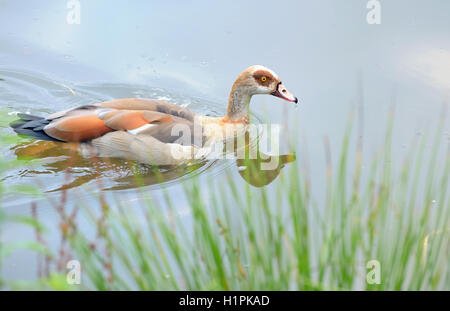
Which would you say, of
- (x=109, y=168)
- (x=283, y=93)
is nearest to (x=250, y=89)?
(x=283, y=93)

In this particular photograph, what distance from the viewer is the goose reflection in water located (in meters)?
5.16

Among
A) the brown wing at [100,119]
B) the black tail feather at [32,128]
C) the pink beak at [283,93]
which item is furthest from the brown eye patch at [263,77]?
the black tail feather at [32,128]

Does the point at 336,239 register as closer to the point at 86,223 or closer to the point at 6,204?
the point at 86,223

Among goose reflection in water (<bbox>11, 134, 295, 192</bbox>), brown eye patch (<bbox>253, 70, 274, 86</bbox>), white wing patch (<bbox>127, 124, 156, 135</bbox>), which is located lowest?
A: goose reflection in water (<bbox>11, 134, 295, 192</bbox>)

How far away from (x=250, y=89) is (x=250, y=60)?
32.1 inches

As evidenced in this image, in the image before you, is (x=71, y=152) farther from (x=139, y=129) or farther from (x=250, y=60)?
(x=250, y=60)

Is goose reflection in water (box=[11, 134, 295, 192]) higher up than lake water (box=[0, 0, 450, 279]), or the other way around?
lake water (box=[0, 0, 450, 279])

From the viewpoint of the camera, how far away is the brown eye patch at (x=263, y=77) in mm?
6027

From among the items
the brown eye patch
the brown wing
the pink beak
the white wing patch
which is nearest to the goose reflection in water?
the brown wing

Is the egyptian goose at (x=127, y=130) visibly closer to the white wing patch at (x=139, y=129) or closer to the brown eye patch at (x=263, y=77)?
the white wing patch at (x=139, y=129)

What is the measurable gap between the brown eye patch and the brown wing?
0.92 m

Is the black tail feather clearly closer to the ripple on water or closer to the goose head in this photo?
Result: the ripple on water
